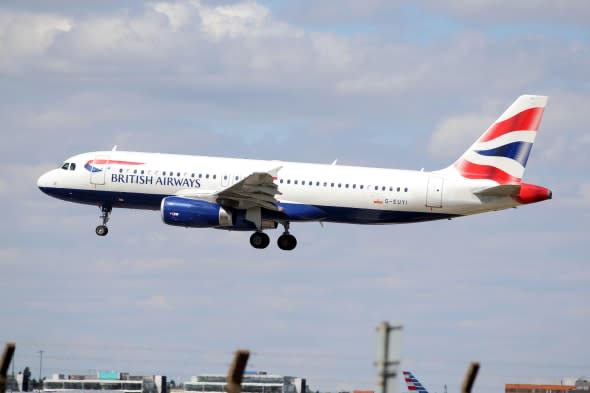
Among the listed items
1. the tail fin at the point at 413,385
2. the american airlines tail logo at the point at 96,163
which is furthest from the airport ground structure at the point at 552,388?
the american airlines tail logo at the point at 96,163

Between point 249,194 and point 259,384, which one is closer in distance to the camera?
point 259,384

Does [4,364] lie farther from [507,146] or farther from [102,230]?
[507,146]

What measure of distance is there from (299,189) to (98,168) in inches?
539

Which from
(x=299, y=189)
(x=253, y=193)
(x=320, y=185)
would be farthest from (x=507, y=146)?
(x=253, y=193)

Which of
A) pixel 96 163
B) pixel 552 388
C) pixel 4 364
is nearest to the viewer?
pixel 4 364

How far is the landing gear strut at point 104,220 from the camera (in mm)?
80125

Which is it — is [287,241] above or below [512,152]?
below

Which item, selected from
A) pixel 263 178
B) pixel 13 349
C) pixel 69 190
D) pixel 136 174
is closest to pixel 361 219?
pixel 263 178

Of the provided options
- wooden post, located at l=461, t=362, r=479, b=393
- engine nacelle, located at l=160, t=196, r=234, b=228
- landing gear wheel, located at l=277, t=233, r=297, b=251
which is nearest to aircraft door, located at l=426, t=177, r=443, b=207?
landing gear wheel, located at l=277, t=233, r=297, b=251

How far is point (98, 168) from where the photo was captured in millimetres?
78375

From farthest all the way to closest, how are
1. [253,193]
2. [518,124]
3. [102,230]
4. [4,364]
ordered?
[102,230]
[518,124]
[253,193]
[4,364]

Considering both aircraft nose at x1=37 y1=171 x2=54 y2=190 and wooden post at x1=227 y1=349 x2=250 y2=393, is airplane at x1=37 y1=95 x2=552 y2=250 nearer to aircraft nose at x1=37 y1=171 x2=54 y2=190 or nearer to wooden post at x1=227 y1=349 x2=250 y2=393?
aircraft nose at x1=37 y1=171 x2=54 y2=190

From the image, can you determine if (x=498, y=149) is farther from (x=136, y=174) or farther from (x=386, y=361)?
(x=386, y=361)

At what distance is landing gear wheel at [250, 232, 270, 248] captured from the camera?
261 ft
